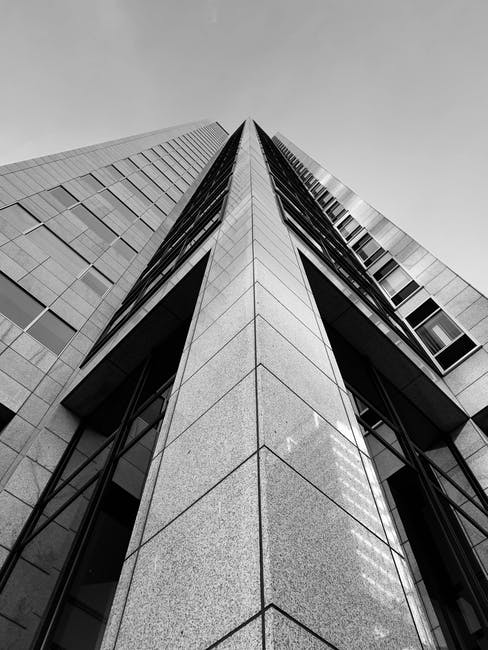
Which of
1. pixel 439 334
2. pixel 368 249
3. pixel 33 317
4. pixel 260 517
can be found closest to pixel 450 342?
pixel 439 334

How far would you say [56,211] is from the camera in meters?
20.8

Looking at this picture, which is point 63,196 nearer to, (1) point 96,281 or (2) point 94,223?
(2) point 94,223

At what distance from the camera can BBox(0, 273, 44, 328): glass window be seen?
14280 millimetres

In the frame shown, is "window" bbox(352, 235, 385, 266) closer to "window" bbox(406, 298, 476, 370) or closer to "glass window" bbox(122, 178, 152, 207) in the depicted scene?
"window" bbox(406, 298, 476, 370)

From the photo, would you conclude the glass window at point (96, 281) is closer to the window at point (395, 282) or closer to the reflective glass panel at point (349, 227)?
the window at point (395, 282)

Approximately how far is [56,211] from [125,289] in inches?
192

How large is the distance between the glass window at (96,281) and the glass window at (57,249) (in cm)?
32

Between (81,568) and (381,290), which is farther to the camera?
(381,290)

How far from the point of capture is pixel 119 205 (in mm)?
26516

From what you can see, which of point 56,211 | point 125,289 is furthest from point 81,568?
point 56,211

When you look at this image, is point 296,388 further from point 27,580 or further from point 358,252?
point 358,252

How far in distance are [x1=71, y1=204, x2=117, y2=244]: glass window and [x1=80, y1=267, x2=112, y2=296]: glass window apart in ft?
11.1

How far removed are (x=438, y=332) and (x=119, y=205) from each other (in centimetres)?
1885

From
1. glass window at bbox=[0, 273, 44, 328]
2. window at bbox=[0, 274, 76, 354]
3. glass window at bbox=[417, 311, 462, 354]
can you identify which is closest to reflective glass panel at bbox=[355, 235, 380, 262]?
glass window at bbox=[417, 311, 462, 354]
